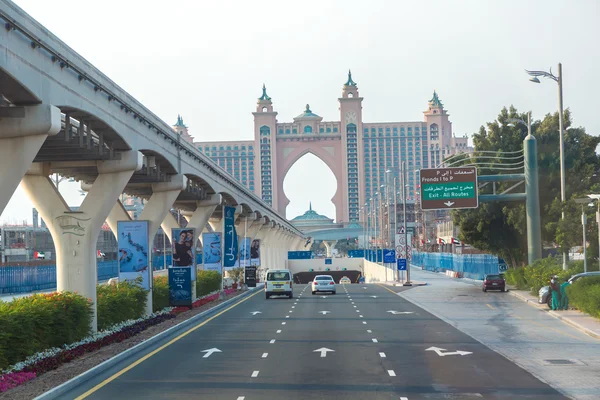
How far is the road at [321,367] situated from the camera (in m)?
15.6

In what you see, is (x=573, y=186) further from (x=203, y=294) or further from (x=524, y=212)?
(x=203, y=294)

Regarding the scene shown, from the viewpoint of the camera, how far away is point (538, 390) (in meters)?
15.6

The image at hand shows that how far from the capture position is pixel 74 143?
25.4m

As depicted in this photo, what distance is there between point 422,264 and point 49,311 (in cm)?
9649

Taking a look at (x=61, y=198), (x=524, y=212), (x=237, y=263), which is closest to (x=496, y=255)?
(x=524, y=212)

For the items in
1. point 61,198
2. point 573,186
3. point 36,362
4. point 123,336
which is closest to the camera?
point 36,362

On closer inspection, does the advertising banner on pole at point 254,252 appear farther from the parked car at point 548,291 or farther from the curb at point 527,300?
the parked car at point 548,291

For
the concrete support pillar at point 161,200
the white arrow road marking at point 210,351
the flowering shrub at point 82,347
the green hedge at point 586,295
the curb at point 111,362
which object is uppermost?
the concrete support pillar at point 161,200

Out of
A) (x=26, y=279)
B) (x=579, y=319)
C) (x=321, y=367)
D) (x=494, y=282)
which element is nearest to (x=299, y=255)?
(x=494, y=282)

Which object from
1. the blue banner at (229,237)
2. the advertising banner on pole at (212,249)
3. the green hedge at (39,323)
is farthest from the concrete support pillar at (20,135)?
the blue banner at (229,237)

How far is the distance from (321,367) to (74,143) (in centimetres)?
1110

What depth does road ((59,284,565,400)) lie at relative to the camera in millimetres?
15633

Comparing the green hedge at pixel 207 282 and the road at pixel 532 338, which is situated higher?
the green hedge at pixel 207 282

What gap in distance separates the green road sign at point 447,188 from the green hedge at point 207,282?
1317 cm
